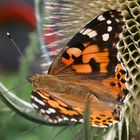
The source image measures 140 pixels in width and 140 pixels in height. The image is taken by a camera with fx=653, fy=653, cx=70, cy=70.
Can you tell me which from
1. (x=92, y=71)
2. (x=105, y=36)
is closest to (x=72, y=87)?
(x=92, y=71)

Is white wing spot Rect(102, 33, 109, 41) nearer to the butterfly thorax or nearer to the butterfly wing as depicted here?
the butterfly wing

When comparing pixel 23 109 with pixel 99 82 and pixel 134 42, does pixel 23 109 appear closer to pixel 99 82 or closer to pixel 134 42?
pixel 99 82

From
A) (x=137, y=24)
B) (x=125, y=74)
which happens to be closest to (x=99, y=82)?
(x=125, y=74)

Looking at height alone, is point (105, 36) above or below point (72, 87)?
above

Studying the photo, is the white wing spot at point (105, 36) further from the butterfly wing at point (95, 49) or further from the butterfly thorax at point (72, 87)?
the butterfly thorax at point (72, 87)

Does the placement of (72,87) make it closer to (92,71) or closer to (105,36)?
(92,71)

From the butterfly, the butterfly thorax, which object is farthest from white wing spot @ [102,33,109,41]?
the butterfly thorax

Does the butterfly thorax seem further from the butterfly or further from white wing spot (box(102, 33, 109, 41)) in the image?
white wing spot (box(102, 33, 109, 41))

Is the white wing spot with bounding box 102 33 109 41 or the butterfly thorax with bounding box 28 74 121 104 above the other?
the white wing spot with bounding box 102 33 109 41
